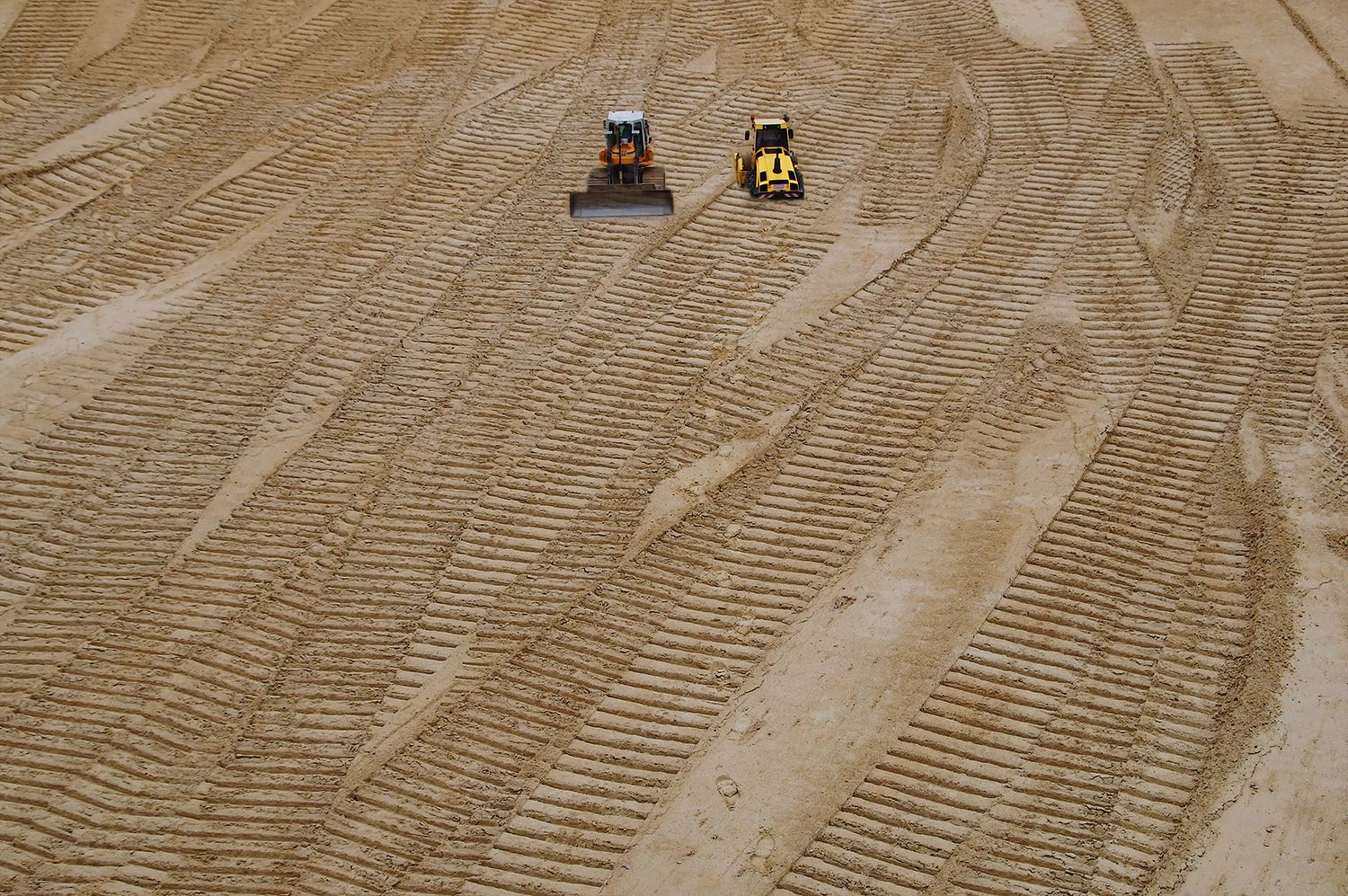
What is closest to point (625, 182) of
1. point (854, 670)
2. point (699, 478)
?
point (699, 478)

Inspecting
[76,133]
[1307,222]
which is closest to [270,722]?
[76,133]

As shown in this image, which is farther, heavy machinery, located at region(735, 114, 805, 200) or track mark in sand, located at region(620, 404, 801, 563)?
heavy machinery, located at region(735, 114, 805, 200)

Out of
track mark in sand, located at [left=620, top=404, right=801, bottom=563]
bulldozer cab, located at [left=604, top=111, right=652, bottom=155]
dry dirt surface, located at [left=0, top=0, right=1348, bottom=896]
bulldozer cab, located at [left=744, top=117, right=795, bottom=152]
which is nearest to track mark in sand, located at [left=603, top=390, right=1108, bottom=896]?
dry dirt surface, located at [left=0, top=0, right=1348, bottom=896]

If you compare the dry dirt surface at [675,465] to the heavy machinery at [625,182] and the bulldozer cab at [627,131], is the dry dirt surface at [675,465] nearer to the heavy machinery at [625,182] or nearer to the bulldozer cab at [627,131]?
the heavy machinery at [625,182]

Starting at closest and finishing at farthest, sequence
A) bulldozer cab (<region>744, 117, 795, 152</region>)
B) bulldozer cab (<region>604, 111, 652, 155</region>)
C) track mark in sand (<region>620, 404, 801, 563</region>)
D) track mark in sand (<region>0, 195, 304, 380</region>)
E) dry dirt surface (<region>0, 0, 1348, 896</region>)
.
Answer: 1. dry dirt surface (<region>0, 0, 1348, 896</region>)
2. track mark in sand (<region>620, 404, 801, 563</region>)
3. track mark in sand (<region>0, 195, 304, 380</region>)
4. bulldozer cab (<region>604, 111, 652, 155</region>)
5. bulldozer cab (<region>744, 117, 795, 152</region>)

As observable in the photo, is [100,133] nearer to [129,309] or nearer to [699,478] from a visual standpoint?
[129,309]

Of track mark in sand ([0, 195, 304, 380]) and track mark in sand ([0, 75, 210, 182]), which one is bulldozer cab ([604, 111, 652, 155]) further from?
track mark in sand ([0, 75, 210, 182])

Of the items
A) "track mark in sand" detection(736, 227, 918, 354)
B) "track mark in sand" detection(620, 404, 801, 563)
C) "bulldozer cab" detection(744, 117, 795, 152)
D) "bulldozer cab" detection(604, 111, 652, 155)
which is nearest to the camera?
"track mark in sand" detection(620, 404, 801, 563)

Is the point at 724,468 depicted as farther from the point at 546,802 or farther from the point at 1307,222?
the point at 1307,222
